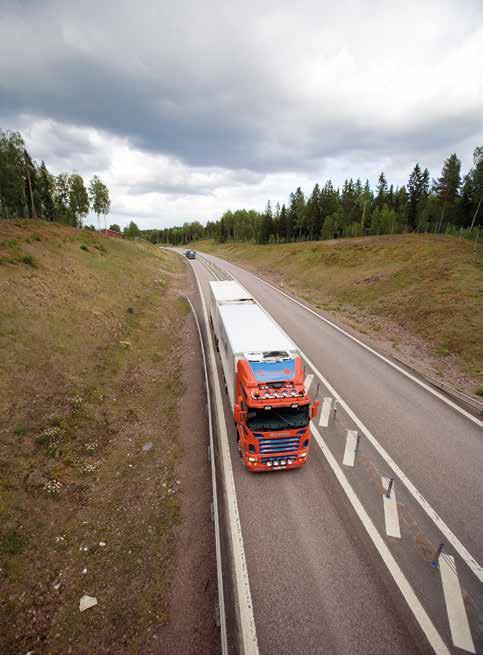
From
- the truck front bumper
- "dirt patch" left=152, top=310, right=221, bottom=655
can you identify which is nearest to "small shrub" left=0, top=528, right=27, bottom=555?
"dirt patch" left=152, top=310, right=221, bottom=655

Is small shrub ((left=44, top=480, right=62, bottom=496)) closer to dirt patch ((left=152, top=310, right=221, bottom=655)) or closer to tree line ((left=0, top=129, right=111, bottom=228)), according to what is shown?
dirt patch ((left=152, top=310, right=221, bottom=655))

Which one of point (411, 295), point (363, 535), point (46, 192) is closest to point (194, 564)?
point (363, 535)

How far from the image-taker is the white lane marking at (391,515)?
7.35 meters

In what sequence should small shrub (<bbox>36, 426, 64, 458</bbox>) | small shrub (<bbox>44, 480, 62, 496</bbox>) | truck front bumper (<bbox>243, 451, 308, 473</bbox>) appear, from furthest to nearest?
small shrub (<bbox>36, 426, 64, 458</bbox>)
truck front bumper (<bbox>243, 451, 308, 473</bbox>)
small shrub (<bbox>44, 480, 62, 496</bbox>)

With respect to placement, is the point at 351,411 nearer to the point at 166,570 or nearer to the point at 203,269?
the point at 166,570

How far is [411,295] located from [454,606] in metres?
25.4

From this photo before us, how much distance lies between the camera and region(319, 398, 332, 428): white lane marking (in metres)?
11.3

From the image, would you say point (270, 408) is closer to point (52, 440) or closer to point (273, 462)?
point (273, 462)

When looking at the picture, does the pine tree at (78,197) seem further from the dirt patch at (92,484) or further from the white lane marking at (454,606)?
the white lane marking at (454,606)

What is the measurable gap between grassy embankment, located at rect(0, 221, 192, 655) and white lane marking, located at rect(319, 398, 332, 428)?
5.61m

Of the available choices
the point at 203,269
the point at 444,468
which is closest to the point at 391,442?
the point at 444,468

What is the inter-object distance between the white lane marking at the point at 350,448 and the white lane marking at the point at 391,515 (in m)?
1.13

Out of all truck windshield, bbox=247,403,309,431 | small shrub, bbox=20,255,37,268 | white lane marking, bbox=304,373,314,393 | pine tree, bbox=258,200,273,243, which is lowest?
white lane marking, bbox=304,373,314,393

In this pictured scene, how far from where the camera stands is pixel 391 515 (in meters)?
7.76
